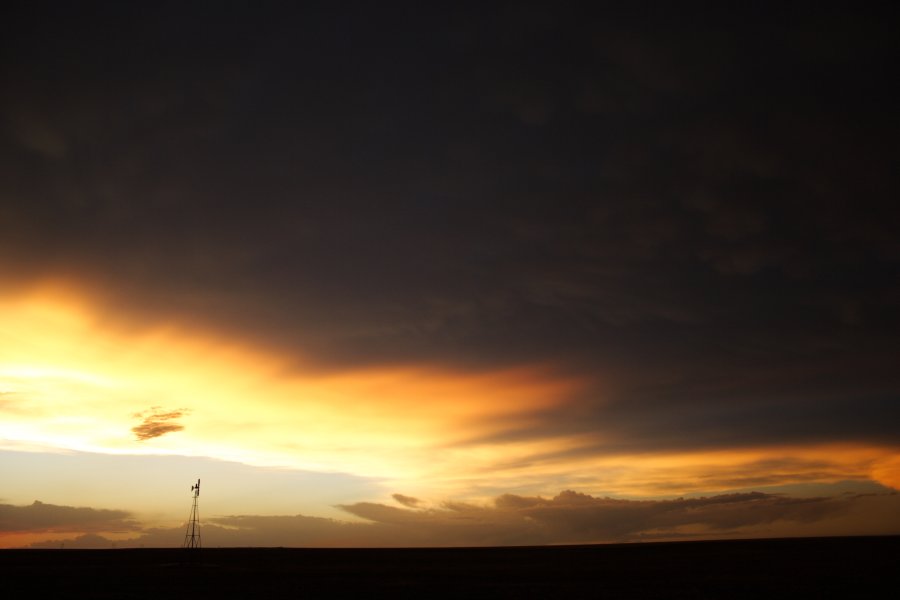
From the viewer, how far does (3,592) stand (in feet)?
168

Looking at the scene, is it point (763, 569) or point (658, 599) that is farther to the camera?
point (763, 569)

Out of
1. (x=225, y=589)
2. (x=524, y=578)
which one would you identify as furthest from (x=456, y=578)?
(x=225, y=589)

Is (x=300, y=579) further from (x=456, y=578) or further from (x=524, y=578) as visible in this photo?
(x=524, y=578)

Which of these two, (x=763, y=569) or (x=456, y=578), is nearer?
(x=456, y=578)

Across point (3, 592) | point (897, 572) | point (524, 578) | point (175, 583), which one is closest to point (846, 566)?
point (897, 572)

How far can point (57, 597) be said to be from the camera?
48094mm

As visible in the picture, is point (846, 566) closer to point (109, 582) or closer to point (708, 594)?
point (708, 594)

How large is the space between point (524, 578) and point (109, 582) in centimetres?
4484

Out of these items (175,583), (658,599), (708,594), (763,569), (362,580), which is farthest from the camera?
(763,569)

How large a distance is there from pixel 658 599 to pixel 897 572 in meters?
40.0

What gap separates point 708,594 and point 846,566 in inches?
1598

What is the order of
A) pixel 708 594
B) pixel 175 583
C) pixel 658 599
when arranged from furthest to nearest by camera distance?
pixel 175 583 < pixel 708 594 < pixel 658 599

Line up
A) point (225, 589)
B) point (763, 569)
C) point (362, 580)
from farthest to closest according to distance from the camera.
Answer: point (763, 569) < point (362, 580) < point (225, 589)

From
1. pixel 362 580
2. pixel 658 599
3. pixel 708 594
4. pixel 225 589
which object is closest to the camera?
pixel 658 599
